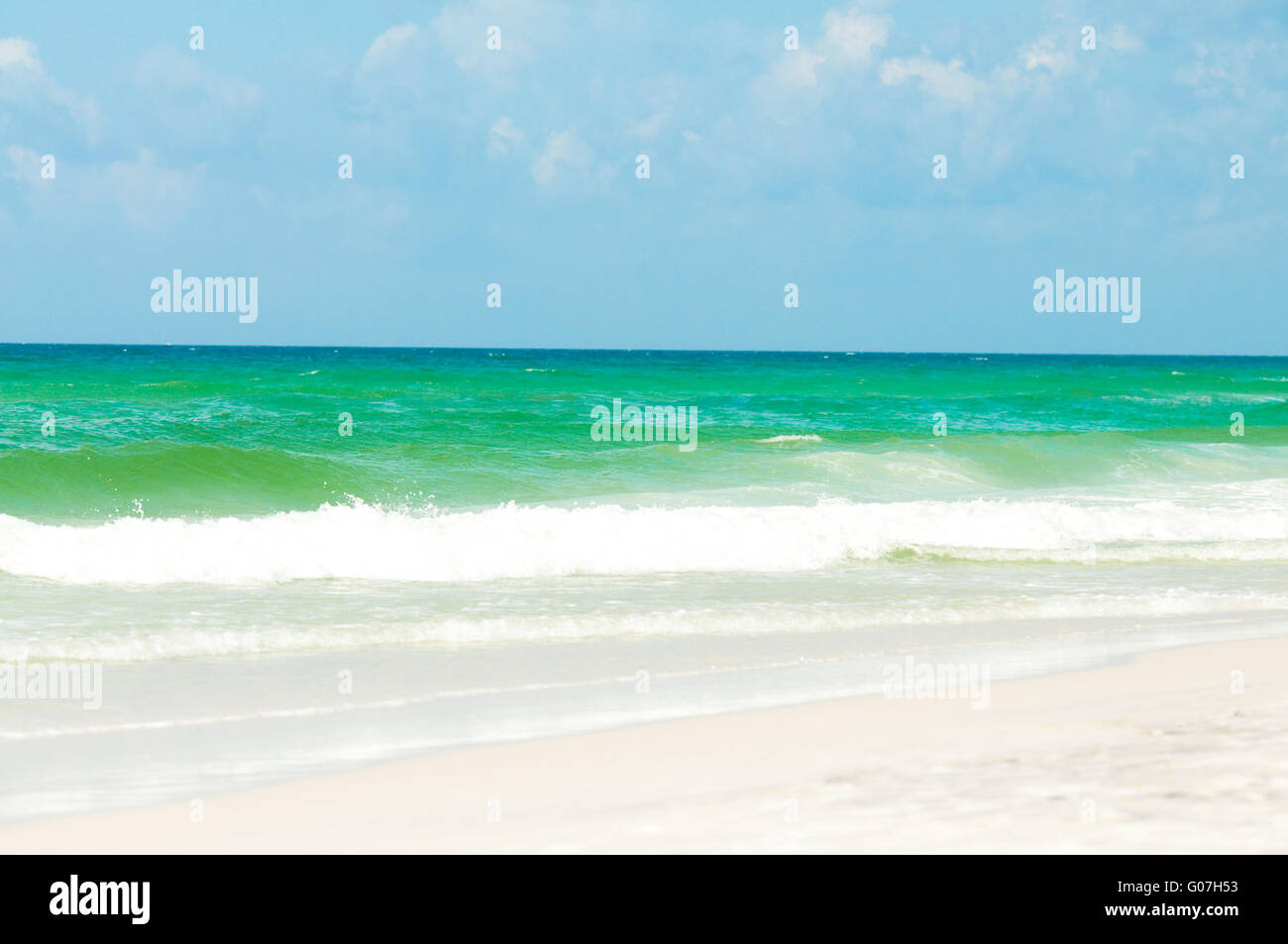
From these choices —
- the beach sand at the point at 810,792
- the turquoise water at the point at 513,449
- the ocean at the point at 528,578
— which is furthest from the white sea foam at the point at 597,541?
the beach sand at the point at 810,792

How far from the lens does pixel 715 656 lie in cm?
834

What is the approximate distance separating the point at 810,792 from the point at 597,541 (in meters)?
7.34

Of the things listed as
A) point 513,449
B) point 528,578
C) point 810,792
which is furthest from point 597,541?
point 513,449

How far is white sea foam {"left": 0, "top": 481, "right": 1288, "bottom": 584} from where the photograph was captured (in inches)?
438

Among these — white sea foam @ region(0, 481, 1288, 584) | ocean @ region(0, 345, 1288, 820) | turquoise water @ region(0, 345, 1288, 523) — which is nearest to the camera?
ocean @ region(0, 345, 1288, 820)

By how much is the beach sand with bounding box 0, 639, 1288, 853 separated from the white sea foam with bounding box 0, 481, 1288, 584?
5490 millimetres

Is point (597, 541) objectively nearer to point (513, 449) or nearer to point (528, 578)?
point (528, 578)

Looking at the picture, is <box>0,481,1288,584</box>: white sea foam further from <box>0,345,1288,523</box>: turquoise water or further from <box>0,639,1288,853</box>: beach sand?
<box>0,639,1288,853</box>: beach sand

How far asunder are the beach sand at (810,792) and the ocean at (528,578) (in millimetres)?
439

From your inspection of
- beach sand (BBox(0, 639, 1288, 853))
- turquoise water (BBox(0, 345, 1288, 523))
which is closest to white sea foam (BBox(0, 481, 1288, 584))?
turquoise water (BBox(0, 345, 1288, 523))

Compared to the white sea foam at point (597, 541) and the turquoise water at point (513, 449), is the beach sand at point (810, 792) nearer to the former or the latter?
the white sea foam at point (597, 541)
